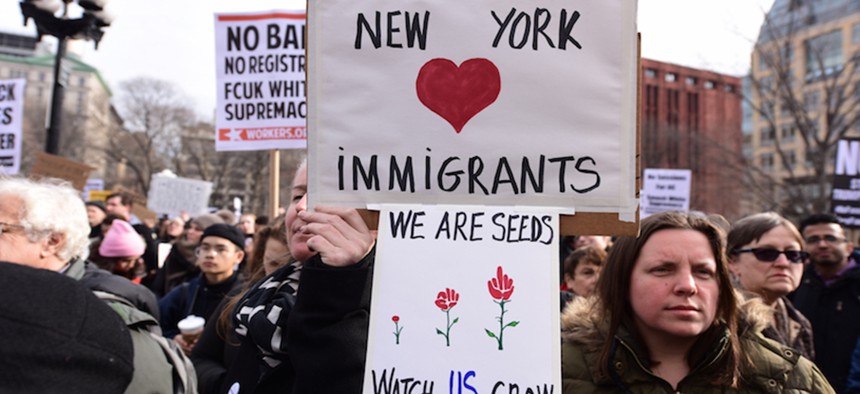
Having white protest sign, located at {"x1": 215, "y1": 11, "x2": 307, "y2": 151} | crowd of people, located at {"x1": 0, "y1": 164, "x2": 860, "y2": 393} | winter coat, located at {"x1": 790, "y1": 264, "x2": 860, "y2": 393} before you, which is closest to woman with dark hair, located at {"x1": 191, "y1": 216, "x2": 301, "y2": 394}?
crowd of people, located at {"x1": 0, "y1": 164, "x2": 860, "y2": 393}

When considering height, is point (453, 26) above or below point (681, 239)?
above

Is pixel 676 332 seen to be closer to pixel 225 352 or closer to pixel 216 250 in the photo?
pixel 225 352

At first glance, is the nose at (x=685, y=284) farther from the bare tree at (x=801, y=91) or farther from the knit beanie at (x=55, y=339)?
the bare tree at (x=801, y=91)

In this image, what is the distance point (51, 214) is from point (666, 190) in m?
10.00

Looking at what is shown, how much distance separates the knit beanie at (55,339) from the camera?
1.35 meters

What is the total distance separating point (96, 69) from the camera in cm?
8100

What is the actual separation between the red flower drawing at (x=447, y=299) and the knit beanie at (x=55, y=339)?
0.70m

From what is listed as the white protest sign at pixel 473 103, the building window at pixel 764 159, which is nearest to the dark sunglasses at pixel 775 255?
the white protest sign at pixel 473 103

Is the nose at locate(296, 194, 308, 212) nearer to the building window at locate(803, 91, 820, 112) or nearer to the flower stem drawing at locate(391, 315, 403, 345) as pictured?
the flower stem drawing at locate(391, 315, 403, 345)

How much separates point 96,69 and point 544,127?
3514 inches

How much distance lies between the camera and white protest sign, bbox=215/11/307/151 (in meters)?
5.84

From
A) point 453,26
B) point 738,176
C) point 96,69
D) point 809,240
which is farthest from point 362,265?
point 96,69

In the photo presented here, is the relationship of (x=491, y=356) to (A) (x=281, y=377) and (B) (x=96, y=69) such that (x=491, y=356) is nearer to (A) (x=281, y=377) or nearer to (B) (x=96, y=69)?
(A) (x=281, y=377)

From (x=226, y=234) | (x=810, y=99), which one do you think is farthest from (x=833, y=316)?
(x=810, y=99)
